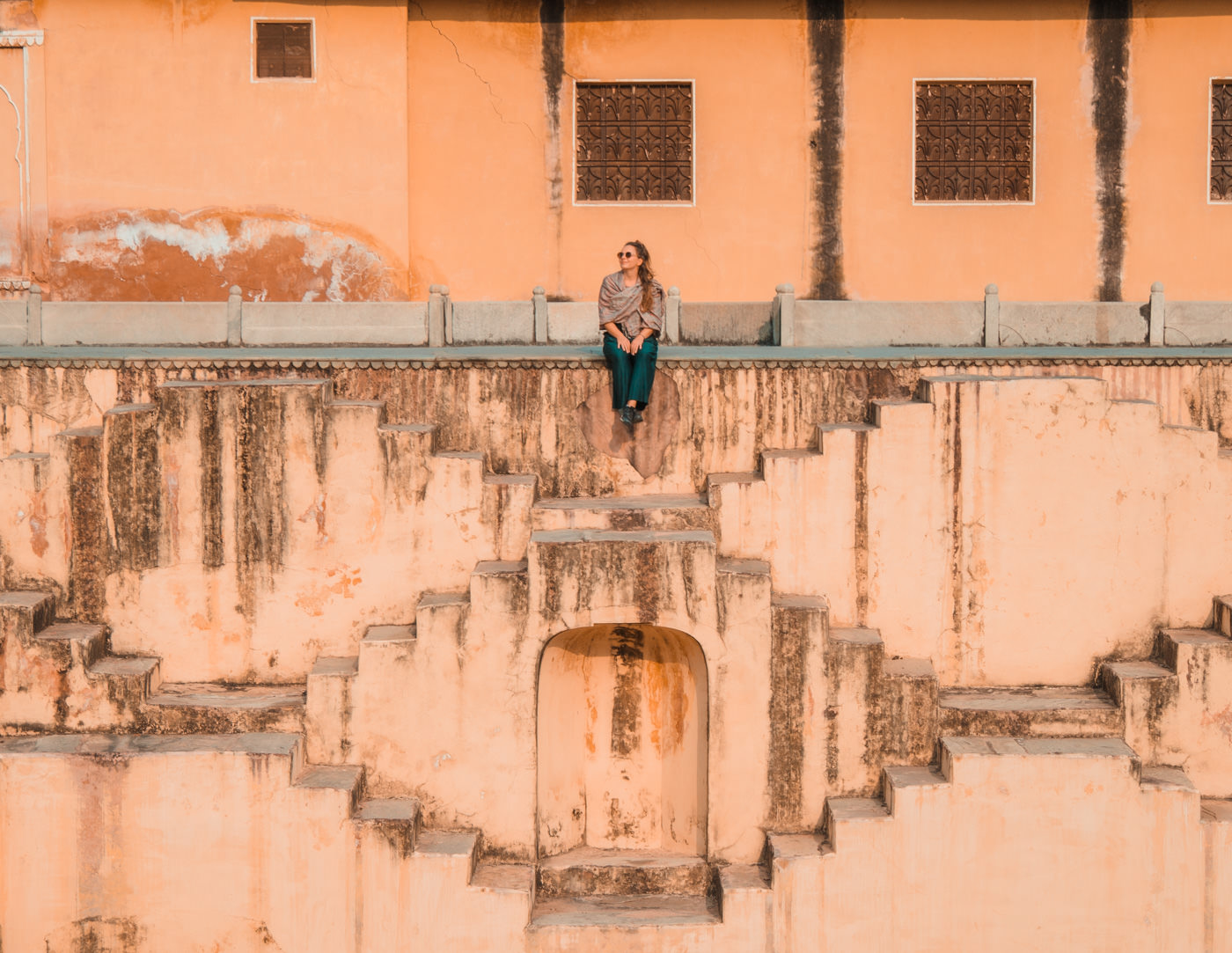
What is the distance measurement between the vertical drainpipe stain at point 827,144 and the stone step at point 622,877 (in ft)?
20.9

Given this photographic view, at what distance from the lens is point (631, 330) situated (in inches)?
409

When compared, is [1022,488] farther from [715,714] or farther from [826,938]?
[826,938]

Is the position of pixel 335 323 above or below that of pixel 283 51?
below

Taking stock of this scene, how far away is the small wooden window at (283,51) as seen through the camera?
13.3 meters

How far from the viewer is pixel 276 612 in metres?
10.1

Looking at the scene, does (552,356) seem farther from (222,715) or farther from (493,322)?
(222,715)

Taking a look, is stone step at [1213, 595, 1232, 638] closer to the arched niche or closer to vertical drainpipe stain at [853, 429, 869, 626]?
vertical drainpipe stain at [853, 429, 869, 626]

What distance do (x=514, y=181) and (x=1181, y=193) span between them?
6850 millimetres

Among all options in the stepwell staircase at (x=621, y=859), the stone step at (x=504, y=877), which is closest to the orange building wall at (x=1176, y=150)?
the stepwell staircase at (x=621, y=859)

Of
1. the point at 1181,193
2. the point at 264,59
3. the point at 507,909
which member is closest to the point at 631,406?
the point at 507,909

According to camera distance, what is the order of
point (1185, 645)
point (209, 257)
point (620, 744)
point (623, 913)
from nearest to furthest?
1. point (623, 913)
2. point (1185, 645)
3. point (620, 744)
4. point (209, 257)

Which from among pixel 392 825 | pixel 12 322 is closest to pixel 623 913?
→ pixel 392 825

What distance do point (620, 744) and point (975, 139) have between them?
737 centimetres

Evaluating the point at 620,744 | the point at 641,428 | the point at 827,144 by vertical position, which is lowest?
the point at 620,744
